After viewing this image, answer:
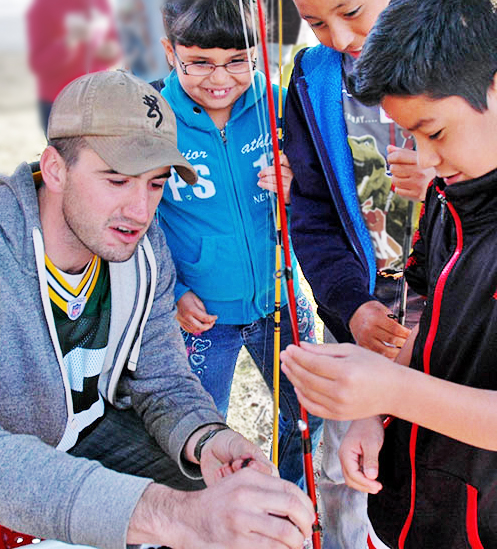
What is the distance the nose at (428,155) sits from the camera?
4.13 ft

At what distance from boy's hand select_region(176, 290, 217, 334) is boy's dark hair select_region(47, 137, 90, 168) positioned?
0.70m

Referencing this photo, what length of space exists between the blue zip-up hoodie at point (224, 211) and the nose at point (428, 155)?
2.95ft

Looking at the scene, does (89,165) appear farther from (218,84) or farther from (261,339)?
(261,339)

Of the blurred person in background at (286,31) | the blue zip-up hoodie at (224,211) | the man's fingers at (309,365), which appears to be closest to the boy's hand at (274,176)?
the blue zip-up hoodie at (224,211)

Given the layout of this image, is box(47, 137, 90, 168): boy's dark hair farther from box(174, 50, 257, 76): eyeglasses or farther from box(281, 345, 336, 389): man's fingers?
box(281, 345, 336, 389): man's fingers

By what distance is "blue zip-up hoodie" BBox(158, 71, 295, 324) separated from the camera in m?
2.12

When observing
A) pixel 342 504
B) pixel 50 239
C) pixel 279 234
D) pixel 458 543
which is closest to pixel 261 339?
pixel 279 234

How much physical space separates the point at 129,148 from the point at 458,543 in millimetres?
1257

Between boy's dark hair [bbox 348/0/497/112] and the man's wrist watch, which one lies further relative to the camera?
the man's wrist watch

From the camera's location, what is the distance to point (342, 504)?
2.12m

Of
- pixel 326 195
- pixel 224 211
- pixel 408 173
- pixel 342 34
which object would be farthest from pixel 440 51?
pixel 224 211

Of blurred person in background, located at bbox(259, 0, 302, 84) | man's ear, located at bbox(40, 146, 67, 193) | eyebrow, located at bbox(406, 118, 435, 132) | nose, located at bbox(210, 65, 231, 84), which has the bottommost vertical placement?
eyebrow, located at bbox(406, 118, 435, 132)

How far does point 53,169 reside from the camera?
5.64 ft

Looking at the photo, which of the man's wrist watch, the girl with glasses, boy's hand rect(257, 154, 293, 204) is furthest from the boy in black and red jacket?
the girl with glasses
